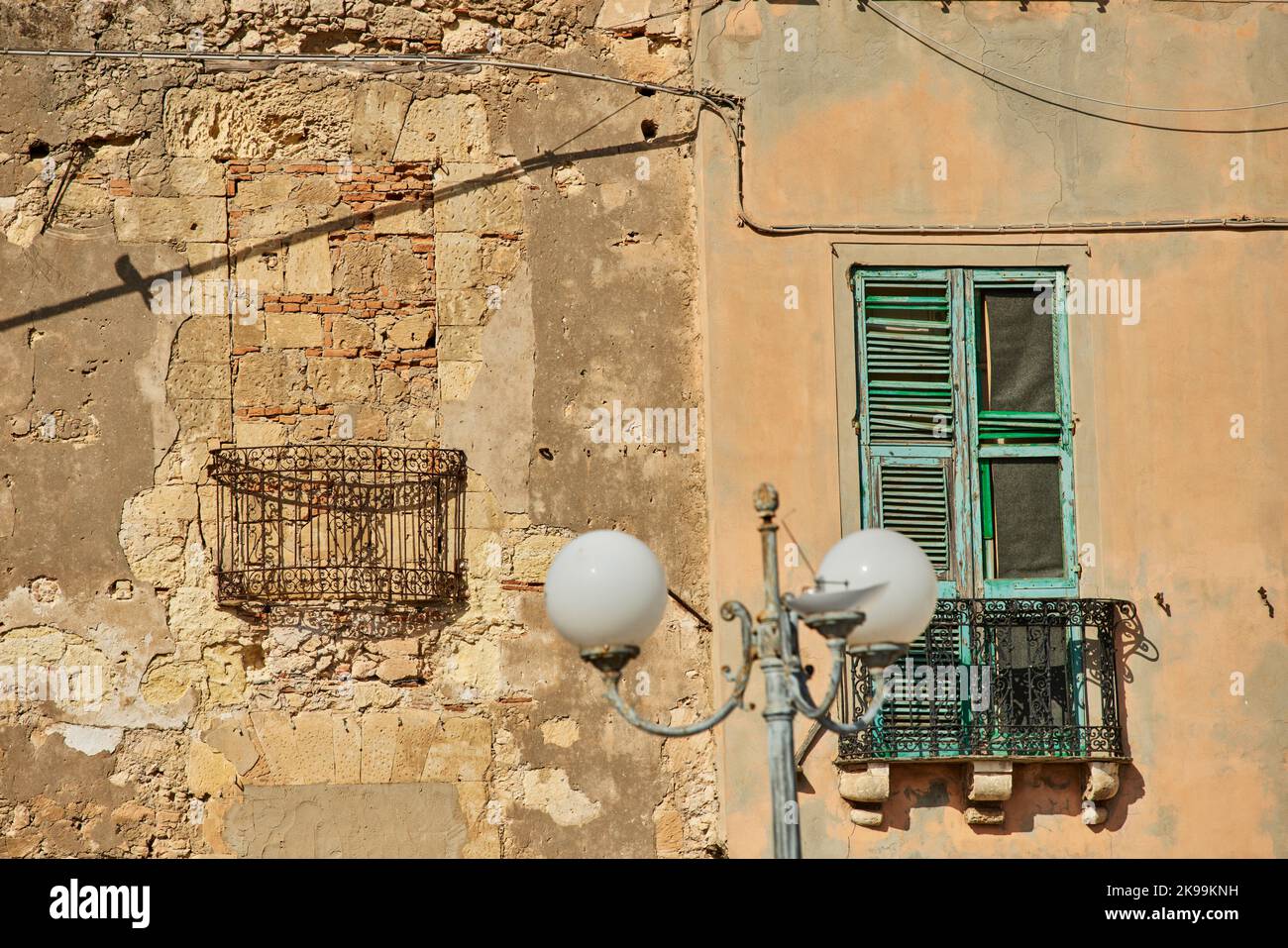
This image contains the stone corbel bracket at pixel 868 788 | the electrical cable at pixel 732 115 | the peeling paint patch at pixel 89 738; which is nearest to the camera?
the stone corbel bracket at pixel 868 788

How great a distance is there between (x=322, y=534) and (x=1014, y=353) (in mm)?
3403

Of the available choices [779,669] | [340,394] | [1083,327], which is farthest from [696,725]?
[1083,327]

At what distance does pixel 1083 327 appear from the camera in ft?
30.6

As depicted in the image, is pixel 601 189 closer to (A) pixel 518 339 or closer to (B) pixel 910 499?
(A) pixel 518 339

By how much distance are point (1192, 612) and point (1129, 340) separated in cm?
133

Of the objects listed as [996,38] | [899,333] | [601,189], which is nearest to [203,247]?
[601,189]

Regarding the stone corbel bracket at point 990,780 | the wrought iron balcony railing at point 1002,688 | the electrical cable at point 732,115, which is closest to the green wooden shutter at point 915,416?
the wrought iron balcony railing at point 1002,688

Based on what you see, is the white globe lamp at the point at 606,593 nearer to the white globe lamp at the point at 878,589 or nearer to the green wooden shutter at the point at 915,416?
the white globe lamp at the point at 878,589

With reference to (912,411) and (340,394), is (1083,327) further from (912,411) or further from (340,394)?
(340,394)

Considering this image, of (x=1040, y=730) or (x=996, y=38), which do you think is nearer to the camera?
(x=1040, y=730)

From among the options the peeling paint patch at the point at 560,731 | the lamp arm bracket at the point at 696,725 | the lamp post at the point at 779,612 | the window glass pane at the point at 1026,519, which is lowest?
the peeling paint patch at the point at 560,731

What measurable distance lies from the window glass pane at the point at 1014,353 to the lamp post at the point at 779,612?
348 centimetres

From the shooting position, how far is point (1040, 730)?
884cm

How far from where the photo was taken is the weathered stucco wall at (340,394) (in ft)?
29.3
